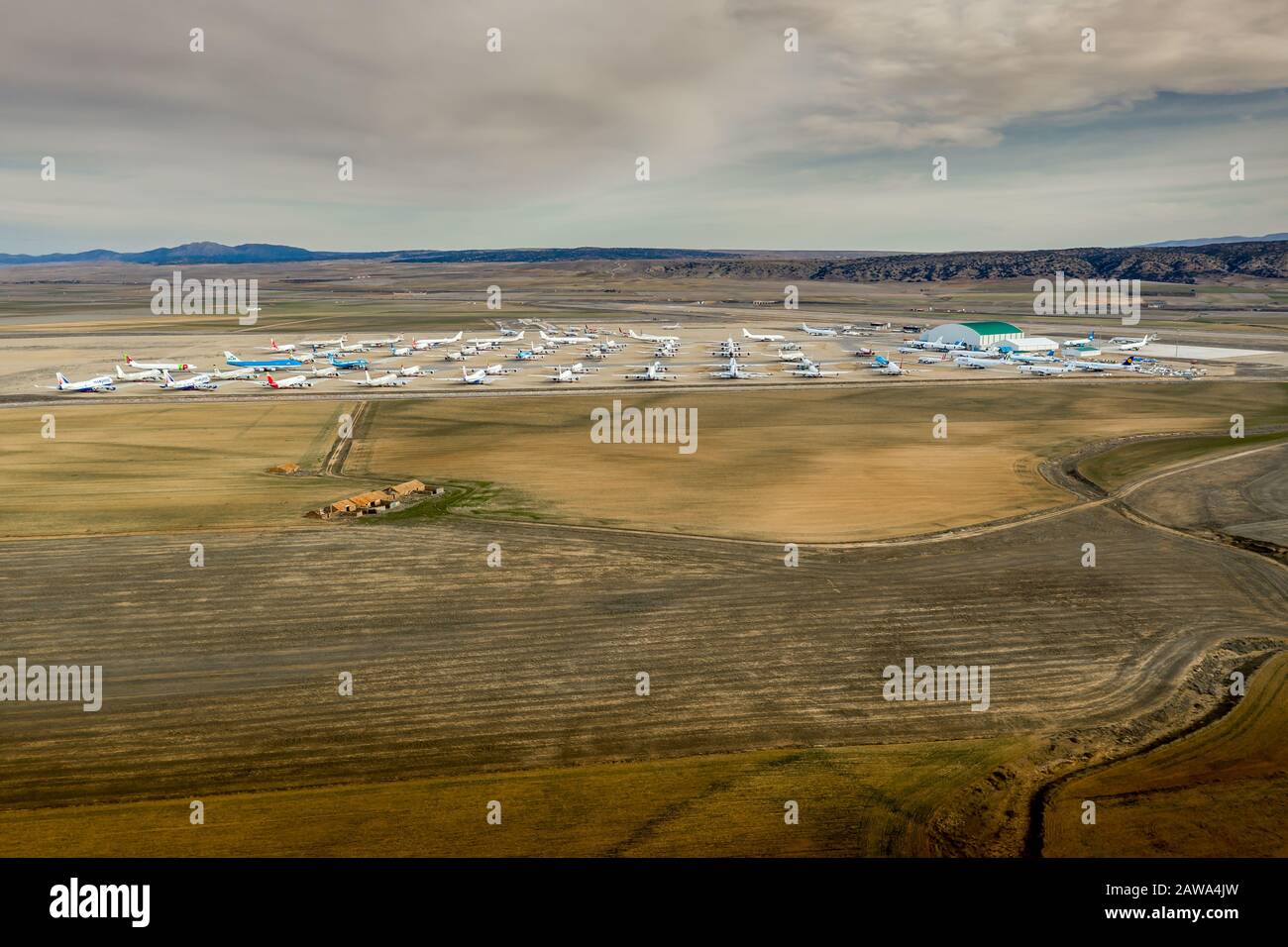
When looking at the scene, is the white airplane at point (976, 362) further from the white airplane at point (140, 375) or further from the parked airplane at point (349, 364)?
the white airplane at point (140, 375)

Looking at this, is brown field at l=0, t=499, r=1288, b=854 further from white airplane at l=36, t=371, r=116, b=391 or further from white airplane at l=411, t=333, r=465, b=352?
white airplane at l=411, t=333, r=465, b=352

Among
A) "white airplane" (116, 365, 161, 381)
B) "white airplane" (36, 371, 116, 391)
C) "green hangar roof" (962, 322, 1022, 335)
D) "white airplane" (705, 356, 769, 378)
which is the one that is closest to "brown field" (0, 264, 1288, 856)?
"white airplane" (36, 371, 116, 391)

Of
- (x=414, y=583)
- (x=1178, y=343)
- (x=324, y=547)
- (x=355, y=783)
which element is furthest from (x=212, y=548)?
(x=1178, y=343)

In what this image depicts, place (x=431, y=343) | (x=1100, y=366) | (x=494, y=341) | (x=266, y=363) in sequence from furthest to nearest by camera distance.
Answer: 1. (x=494, y=341)
2. (x=431, y=343)
3. (x=1100, y=366)
4. (x=266, y=363)

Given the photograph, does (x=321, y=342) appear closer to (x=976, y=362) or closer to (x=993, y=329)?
(x=976, y=362)

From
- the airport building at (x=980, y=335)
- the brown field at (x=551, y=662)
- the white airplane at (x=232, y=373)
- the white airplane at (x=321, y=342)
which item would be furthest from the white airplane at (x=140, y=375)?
the airport building at (x=980, y=335)

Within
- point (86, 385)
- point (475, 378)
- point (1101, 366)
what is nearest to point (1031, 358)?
point (1101, 366)
